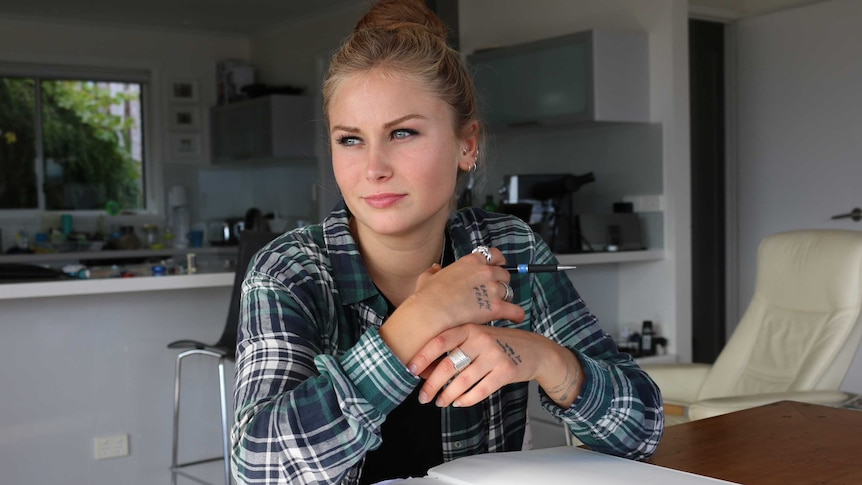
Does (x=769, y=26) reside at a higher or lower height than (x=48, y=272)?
higher

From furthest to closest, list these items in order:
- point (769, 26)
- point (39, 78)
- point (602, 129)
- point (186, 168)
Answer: point (186, 168), point (39, 78), point (769, 26), point (602, 129)

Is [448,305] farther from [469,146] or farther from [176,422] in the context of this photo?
[176,422]

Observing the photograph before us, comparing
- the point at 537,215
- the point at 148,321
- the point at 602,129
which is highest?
the point at 602,129

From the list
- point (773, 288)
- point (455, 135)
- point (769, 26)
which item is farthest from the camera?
point (769, 26)

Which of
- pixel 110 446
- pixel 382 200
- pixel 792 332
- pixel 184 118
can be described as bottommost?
pixel 110 446

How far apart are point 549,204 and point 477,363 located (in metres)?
3.96

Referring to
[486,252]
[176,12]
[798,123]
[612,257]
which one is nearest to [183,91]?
[176,12]

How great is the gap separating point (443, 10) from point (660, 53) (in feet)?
5.77

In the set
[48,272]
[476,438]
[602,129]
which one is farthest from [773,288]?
[48,272]

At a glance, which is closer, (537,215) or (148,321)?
(148,321)

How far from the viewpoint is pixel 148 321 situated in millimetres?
3924

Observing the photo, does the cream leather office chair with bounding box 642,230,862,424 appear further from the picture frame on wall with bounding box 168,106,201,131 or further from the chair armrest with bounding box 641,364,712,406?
the picture frame on wall with bounding box 168,106,201,131

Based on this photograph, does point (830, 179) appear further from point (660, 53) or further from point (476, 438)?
point (476, 438)

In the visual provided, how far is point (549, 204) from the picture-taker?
16.5 feet
